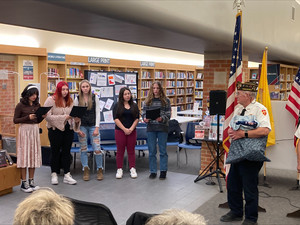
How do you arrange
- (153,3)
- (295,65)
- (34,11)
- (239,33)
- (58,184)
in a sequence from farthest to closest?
(295,65), (58,184), (239,33), (153,3), (34,11)

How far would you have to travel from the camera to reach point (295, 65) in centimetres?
1278

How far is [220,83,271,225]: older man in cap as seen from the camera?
428 centimetres

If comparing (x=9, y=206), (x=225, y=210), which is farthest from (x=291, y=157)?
(x=9, y=206)

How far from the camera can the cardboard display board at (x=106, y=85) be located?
9.02 meters

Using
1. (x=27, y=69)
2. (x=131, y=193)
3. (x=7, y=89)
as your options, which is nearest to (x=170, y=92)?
(x=27, y=69)

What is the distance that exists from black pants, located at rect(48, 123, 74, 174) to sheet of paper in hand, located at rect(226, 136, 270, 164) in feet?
10.0

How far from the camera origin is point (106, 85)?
9250 millimetres

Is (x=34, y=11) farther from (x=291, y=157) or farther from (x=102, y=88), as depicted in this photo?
(x=102, y=88)

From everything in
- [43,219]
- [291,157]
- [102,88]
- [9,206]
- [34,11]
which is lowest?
[9,206]

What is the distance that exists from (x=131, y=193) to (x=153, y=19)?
278 centimetres

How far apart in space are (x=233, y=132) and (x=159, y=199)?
1.70 m

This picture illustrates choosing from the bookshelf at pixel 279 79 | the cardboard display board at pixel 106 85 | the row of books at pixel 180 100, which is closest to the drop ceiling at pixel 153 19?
the cardboard display board at pixel 106 85

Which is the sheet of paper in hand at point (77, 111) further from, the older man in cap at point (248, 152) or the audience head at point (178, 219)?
the audience head at point (178, 219)

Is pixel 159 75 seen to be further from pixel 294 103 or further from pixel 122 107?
pixel 294 103
